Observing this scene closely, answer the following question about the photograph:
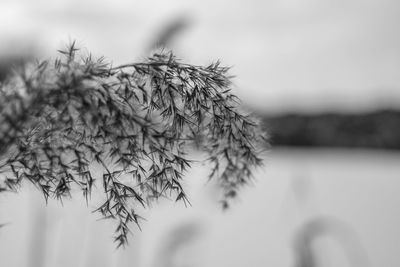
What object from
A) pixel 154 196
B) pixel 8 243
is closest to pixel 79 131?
pixel 154 196

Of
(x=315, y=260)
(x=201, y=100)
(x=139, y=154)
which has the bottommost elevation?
(x=315, y=260)

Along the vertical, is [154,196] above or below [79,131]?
below

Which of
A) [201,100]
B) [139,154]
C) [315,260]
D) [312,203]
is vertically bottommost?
[315,260]

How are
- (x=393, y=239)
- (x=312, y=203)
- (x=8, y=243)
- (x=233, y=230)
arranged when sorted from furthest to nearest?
(x=233, y=230) → (x=393, y=239) → (x=8, y=243) → (x=312, y=203)

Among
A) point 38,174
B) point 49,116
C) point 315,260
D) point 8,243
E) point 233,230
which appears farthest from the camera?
point 233,230

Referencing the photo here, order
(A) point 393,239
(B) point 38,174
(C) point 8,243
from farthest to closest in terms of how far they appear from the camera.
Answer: (A) point 393,239 < (C) point 8,243 < (B) point 38,174

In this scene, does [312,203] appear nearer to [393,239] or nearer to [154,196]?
[393,239]

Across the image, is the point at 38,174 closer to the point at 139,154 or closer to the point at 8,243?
the point at 139,154

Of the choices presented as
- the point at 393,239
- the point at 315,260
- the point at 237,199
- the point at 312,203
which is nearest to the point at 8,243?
the point at 312,203

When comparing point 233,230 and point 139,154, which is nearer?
point 139,154
